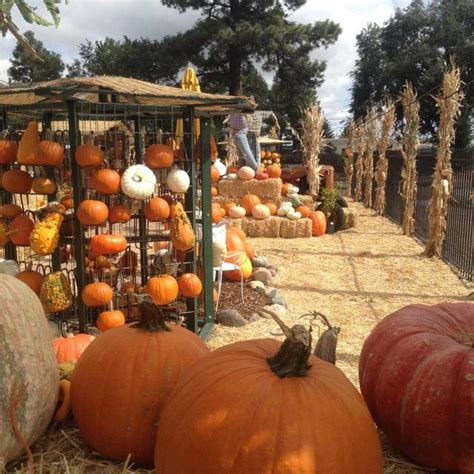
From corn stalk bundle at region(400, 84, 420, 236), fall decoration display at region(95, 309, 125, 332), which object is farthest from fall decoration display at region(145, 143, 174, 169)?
corn stalk bundle at region(400, 84, 420, 236)

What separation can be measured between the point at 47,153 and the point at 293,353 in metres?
3.27

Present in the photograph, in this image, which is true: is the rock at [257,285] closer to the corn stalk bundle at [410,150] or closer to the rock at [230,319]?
the rock at [230,319]

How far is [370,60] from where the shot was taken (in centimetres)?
4016

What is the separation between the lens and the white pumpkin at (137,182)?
4.35m

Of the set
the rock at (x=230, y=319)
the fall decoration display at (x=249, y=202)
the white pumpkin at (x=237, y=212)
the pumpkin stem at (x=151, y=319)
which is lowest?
the rock at (x=230, y=319)

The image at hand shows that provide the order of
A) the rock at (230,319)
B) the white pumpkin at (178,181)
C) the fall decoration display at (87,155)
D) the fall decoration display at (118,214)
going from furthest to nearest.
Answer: the rock at (230,319) → the white pumpkin at (178,181) → the fall decoration display at (118,214) → the fall decoration display at (87,155)

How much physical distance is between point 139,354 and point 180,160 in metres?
3.27

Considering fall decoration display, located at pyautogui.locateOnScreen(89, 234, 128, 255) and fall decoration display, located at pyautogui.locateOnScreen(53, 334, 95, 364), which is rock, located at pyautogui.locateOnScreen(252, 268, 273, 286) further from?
fall decoration display, located at pyautogui.locateOnScreen(53, 334, 95, 364)

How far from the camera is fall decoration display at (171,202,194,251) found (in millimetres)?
4555

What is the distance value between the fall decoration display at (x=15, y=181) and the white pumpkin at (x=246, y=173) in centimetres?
887

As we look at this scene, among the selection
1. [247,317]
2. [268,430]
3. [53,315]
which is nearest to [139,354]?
[268,430]

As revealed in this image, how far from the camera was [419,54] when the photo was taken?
3591cm

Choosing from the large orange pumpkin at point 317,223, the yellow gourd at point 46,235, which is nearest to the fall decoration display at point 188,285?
the yellow gourd at point 46,235

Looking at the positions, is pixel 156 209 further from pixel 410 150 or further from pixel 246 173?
pixel 246 173
